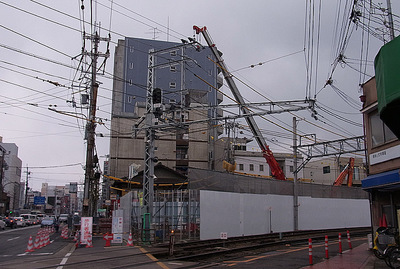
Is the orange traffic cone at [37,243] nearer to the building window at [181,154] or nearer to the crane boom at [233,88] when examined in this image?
the crane boom at [233,88]

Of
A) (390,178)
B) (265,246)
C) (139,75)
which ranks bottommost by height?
(265,246)

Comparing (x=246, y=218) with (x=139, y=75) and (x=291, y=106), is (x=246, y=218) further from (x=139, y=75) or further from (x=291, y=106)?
(x=139, y=75)

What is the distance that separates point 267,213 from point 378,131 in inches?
564

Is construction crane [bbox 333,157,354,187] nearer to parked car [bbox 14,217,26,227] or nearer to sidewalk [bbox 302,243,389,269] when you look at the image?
sidewalk [bbox 302,243,389,269]

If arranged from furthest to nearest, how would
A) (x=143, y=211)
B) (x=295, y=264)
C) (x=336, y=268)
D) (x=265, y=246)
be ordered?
(x=143, y=211), (x=265, y=246), (x=295, y=264), (x=336, y=268)

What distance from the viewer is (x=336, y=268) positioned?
12.8 meters

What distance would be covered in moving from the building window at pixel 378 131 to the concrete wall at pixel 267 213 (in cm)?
1079

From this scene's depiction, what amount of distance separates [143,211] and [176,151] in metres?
41.3

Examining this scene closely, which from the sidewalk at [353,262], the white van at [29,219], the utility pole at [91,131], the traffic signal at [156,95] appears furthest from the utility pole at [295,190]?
the white van at [29,219]

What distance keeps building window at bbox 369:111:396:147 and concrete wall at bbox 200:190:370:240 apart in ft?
35.4

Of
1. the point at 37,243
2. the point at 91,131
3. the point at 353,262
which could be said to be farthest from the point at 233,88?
the point at 353,262

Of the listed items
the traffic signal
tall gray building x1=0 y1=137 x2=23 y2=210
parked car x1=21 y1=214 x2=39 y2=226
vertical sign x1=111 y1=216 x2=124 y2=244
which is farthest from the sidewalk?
tall gray building x1=0 y1=137 x2=23 y2=210

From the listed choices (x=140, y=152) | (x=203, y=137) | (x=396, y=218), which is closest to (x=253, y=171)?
(x=203, y=137)

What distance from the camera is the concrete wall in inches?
951
